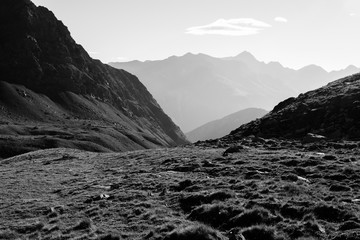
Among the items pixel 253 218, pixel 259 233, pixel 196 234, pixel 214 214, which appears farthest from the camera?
pixel 214 214

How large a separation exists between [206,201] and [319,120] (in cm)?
3201

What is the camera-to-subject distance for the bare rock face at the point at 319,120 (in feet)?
138

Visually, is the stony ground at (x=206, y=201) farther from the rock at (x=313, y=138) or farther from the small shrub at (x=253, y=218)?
the rock at (x=313, y=138)

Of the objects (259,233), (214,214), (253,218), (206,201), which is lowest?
(259,233)

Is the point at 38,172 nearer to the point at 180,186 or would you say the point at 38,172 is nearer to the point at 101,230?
the point at 180,186

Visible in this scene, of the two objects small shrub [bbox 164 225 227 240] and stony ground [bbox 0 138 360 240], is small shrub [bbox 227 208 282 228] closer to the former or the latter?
stony ground [bbox 0 138 360 240]

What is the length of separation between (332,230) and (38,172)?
35.0 m

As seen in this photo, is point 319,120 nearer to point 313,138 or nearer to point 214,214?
point 313,138

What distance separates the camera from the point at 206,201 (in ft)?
65.3

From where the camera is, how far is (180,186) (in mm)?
24188

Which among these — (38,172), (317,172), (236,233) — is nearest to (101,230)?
(236,233)

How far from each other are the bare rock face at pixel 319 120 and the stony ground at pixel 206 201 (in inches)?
342

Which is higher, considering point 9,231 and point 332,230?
point 9,231

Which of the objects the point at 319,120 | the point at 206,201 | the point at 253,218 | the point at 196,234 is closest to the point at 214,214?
the point at 253,218
